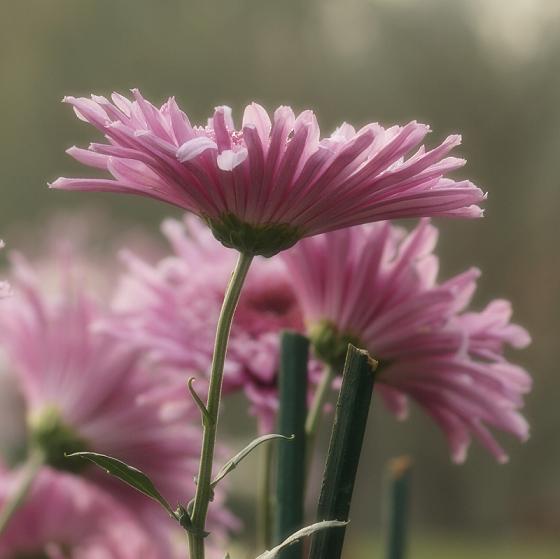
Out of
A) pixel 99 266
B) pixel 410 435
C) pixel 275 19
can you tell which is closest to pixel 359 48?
pixel 275 19

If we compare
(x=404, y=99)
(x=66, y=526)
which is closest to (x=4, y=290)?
(x=66, y=526)

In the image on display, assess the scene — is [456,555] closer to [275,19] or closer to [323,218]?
[275,19]

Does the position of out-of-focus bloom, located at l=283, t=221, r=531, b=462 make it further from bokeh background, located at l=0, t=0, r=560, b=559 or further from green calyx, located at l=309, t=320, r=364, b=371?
bokeh background, located at l=0, t=0, r=560, b=559

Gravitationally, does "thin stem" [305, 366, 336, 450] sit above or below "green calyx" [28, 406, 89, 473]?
below

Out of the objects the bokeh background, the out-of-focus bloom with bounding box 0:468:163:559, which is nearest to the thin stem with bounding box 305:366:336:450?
the out-of-focus bloom with bounding box 0:468:163:559

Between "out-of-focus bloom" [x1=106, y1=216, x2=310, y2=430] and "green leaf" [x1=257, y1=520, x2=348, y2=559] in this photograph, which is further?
"out-of-focus bloom" [x1=106, y1=216, x2=310, y2=430]

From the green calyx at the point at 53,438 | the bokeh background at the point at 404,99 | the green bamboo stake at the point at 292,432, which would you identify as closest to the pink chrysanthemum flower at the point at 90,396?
the green calyx at the point at 53,438
